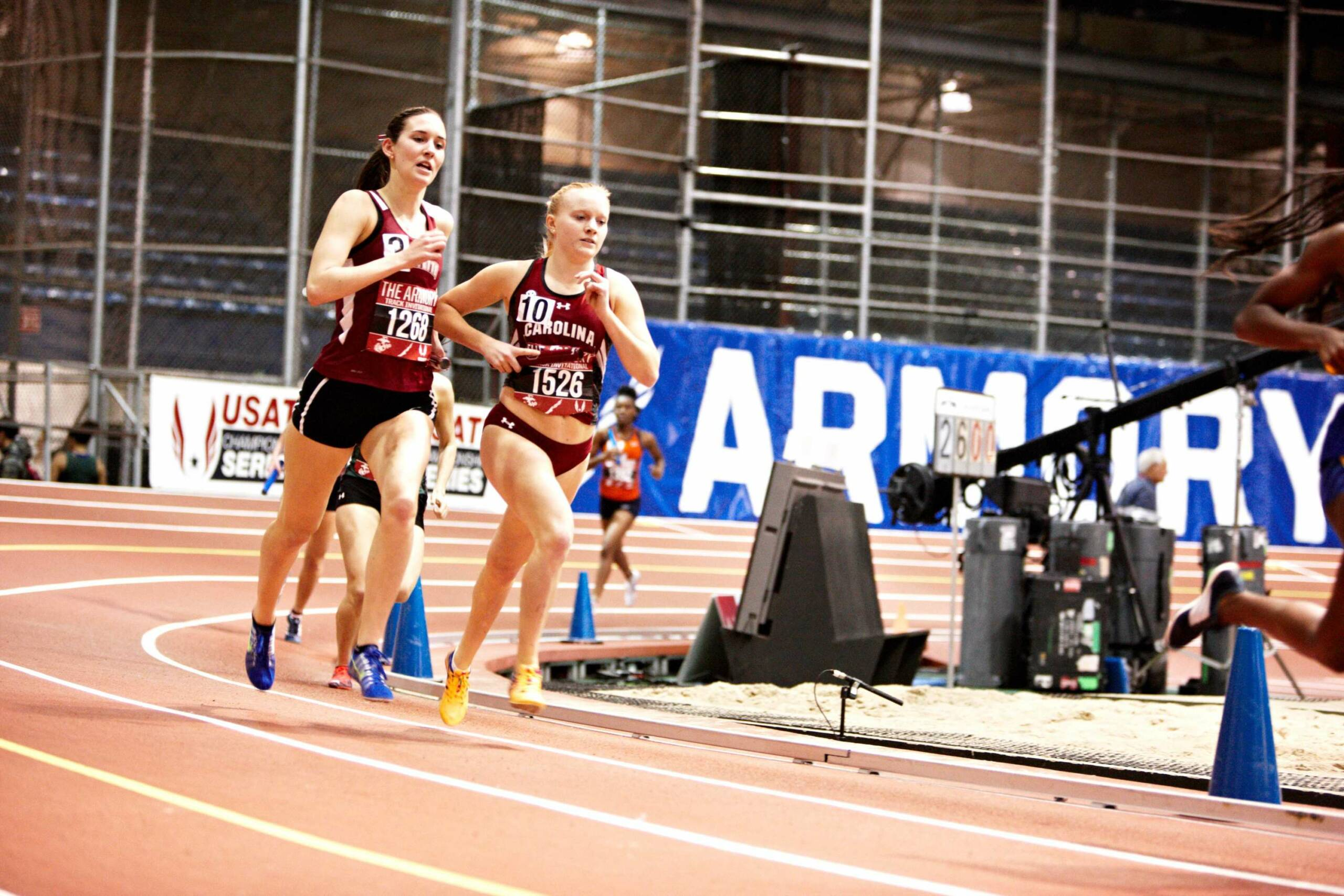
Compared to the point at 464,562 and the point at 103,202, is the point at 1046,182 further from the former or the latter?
the point at 103,202

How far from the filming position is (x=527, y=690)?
242 inches

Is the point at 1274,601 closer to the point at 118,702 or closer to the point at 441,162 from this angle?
the point at 441,162

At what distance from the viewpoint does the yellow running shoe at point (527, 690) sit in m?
6.12

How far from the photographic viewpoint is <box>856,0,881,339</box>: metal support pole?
838 inches

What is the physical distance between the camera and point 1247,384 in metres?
12.8

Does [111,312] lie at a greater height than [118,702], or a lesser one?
greater

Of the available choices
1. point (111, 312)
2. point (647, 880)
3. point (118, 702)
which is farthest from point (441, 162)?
point (111, 312)

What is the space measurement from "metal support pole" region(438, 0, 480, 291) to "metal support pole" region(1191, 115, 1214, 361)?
11.4 metres

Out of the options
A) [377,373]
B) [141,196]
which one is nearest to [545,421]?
[377,373]

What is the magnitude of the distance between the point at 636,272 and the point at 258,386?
774 centimetres

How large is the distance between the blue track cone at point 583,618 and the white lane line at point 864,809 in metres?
5.49

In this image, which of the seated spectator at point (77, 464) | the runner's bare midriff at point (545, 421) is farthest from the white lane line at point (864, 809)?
the seated spectator at point (77, 464)

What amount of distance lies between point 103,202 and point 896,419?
11.0 m

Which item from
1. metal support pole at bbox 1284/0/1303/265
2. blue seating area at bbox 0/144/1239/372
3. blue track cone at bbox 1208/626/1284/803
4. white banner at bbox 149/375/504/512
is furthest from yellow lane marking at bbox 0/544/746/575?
metal support pole at bbox 1284/0/1303/265
